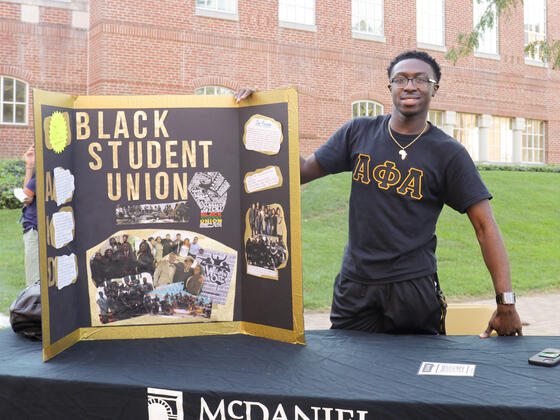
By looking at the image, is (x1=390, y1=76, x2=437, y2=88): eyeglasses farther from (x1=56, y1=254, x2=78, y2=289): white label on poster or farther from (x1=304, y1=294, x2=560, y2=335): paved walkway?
(x1=304, y1=294, x2=560, y2=335): paved walkway

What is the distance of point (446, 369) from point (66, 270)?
131 cm

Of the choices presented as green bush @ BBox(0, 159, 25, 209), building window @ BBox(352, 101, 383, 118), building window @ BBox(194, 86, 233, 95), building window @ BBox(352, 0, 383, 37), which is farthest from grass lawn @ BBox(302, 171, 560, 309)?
green bush @ BBox(0, 159, 25, 209)

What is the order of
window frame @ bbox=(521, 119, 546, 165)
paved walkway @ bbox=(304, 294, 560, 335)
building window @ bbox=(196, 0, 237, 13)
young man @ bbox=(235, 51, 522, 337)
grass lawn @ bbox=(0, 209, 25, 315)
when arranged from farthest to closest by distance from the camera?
window frame @ bbox=(521, 119, 546, 165)
building window @ bbox=(196, 0, 237, 13)
grass lawn @ bbox=(0, 209, 25, 315)
paved walkway @ bbox=(304, 294, 560, 335)
young man @ bbox=(235, 51, 522, 337)

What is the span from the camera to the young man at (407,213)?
2338 millimetres

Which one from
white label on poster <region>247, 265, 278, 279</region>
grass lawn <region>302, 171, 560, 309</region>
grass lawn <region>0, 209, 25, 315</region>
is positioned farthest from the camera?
grass lawn <region>302, 171, 560, 309</region>

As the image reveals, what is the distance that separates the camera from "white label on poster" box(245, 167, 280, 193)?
212 centimetres

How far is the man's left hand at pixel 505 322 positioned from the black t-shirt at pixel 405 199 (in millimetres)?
298

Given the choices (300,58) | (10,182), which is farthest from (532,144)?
(10,182)

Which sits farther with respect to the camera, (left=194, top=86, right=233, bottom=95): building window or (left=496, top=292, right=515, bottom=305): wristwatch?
(left=194, top=86, right=233, bottom=95): building window

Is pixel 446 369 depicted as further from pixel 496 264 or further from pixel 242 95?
pixel 242 95

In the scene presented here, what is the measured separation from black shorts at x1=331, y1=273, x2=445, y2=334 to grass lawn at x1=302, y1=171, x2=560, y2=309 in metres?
4.90

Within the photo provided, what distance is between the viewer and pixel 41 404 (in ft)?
6.00

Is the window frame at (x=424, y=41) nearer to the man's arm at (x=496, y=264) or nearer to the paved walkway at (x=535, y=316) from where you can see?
the paved walkway at (x=535, y=316)

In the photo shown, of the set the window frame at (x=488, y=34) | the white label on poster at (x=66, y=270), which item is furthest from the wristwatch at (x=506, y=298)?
the window frame at (x=488, y=34)
